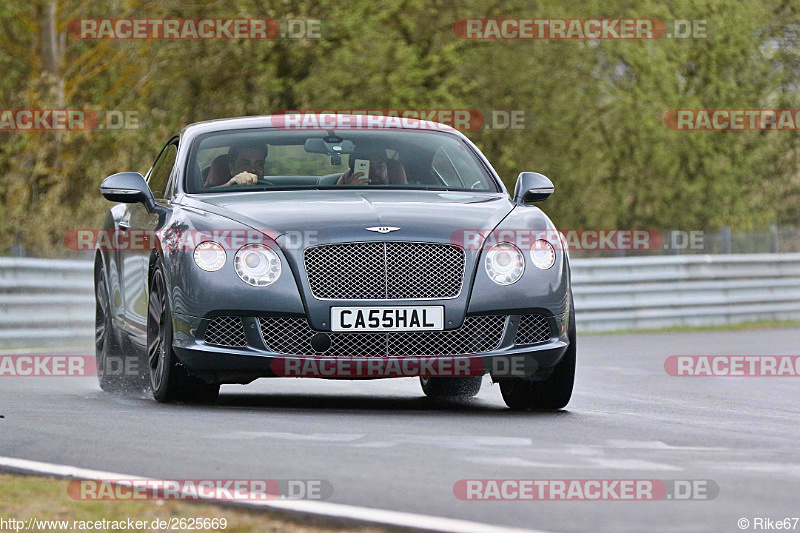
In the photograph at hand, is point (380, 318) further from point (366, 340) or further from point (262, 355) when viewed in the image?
point (262, 355)

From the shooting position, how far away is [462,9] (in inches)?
1220

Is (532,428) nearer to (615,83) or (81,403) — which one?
(81,403)

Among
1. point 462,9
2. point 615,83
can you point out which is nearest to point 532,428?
point 462,9

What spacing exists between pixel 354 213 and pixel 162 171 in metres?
2.41

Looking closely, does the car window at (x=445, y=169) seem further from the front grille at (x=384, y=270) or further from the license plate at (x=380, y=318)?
the license plate at (x=380, y=318)

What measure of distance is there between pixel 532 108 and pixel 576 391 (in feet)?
68.2

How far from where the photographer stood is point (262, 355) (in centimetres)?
890

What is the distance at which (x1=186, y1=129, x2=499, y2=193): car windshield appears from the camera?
33.3 feet

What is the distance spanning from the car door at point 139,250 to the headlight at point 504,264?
2013 mm

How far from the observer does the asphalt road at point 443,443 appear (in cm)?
578
